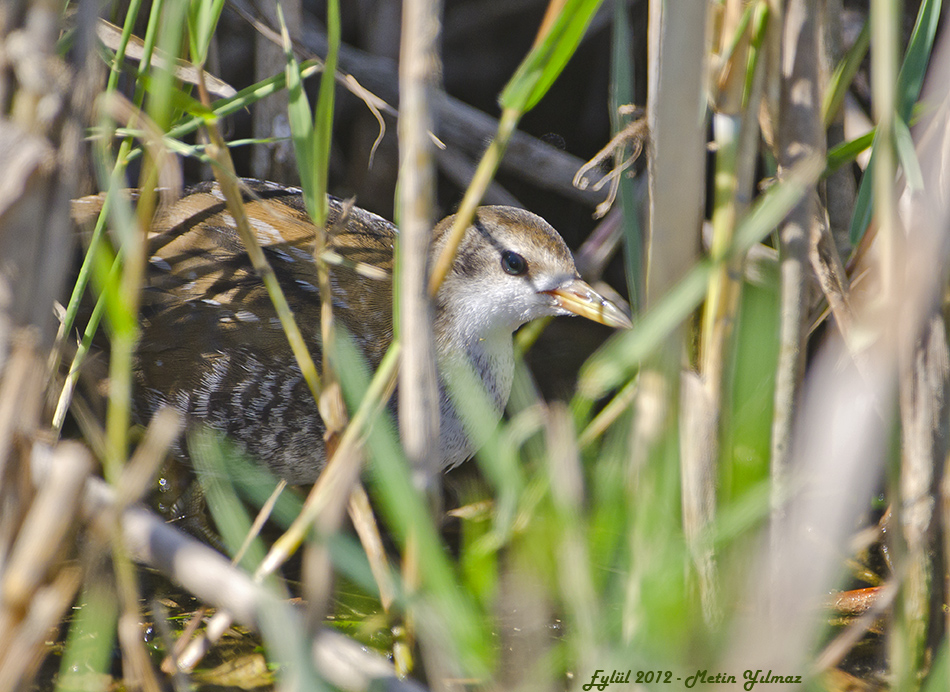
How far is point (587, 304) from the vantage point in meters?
2.38

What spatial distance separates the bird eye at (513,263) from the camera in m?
2.49

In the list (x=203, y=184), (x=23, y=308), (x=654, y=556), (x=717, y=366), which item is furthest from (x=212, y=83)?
(x=654, y=556)

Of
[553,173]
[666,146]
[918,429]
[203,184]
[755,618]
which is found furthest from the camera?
[553,173]

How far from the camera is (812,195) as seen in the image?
5.46 ft

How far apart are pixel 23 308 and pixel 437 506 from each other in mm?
636

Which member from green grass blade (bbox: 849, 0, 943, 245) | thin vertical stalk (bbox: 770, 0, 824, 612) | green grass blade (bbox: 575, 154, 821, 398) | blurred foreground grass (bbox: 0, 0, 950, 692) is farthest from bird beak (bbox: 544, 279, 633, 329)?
green grass blade (bbox: 575, 154, 821, 398)

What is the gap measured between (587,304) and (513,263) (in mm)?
260

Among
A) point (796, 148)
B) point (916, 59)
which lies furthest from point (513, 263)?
point (916, 59)

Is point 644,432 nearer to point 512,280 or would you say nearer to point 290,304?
point 512,280

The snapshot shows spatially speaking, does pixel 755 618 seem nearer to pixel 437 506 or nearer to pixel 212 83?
pixel 437 506

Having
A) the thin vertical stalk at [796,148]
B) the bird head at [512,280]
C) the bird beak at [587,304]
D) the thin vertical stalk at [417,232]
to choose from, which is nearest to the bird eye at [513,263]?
the bird head at [512,280]

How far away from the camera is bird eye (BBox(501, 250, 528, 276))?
249cm

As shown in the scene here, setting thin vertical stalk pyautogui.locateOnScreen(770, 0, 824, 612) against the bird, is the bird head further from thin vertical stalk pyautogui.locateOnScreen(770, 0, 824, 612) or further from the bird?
thin vertical stalk pyautogui.locateOnScreen(770, 0, 824, 612)

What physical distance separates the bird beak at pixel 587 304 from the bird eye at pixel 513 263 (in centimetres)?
10
